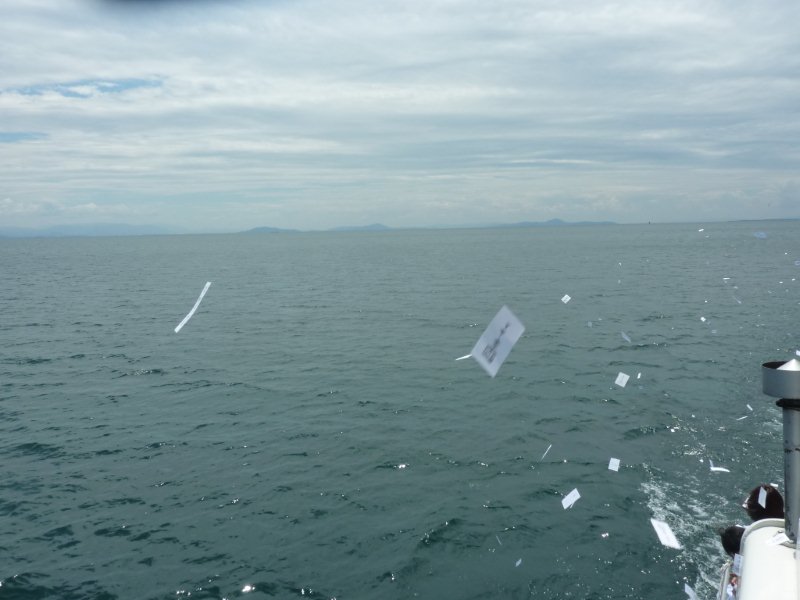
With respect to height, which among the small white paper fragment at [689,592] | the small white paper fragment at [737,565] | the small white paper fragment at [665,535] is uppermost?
the small white paper fragment at [737,565]

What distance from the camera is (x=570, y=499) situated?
17.7 meters

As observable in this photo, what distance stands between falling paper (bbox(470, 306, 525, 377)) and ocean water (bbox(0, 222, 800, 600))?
4990 millimetres

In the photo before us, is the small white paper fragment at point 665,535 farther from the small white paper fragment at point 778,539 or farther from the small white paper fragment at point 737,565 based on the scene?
the small white paper fragment at point 778,539

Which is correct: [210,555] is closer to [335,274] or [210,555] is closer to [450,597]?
[450,597]

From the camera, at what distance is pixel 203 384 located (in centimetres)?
3123

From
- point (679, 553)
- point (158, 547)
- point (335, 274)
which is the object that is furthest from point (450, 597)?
point (335, 274)

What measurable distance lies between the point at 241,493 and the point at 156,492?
9.12ft

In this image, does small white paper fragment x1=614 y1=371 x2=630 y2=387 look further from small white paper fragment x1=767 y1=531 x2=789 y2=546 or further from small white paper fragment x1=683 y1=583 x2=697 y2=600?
small white paper fragment x1=767 y1=531 x2=789 y2=546

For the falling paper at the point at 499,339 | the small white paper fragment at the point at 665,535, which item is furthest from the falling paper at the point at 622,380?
the falling paper at the point at 499,339

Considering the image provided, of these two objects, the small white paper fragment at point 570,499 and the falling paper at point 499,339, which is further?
the small white paper fragment at point 570,499

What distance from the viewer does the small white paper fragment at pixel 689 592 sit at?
13073 mm

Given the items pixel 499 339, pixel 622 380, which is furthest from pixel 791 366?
pixel 622 380

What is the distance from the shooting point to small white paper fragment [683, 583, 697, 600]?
1307 cm

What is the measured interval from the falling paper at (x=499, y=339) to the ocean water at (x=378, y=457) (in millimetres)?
4990
